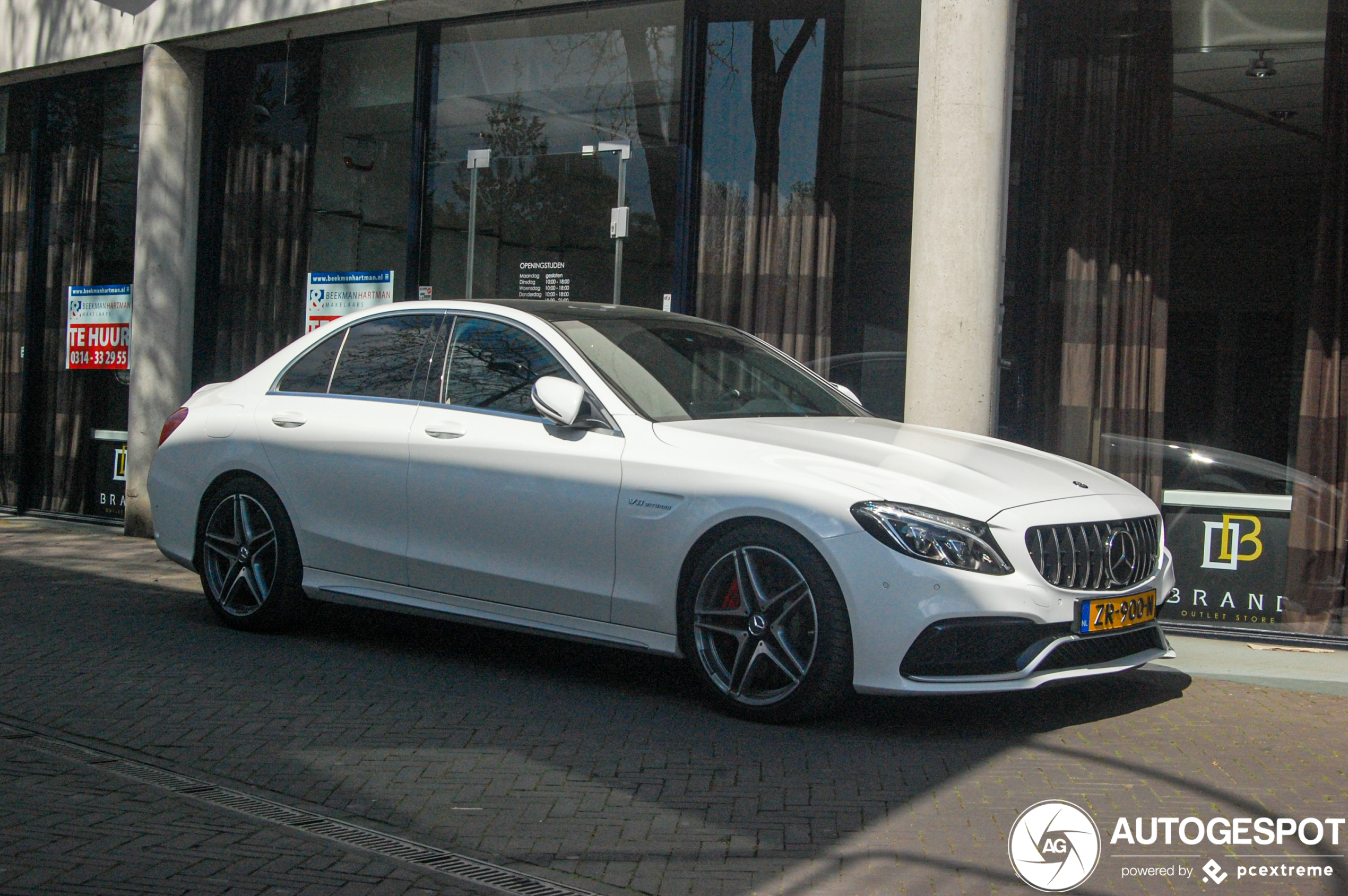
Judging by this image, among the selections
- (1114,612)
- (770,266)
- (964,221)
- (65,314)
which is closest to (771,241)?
(770,266)

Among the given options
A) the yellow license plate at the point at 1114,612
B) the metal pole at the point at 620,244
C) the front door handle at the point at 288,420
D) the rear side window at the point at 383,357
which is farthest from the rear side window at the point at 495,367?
the metal pole at the point at 620,244

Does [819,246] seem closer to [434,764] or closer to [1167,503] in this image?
[1167,503]

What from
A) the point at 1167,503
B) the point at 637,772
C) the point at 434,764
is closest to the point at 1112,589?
the point at 637,772

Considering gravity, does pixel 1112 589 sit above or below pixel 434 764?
above

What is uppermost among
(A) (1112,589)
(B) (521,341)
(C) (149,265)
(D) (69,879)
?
(C) (149,265)

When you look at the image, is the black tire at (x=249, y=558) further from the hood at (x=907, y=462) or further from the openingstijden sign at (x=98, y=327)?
the openingstijden sign at (x=98, y=327)

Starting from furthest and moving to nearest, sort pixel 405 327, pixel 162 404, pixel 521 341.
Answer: pixel 162 404 < pixel 405 327 < pixel 521 341

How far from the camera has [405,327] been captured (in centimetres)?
681

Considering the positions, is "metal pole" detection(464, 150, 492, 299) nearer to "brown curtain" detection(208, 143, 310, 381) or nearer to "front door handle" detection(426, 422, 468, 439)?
"brown curtain" detection(208, 143, 310, 381)

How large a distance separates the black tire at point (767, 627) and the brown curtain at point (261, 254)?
7.75 metres

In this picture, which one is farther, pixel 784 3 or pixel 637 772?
pixel 784 3

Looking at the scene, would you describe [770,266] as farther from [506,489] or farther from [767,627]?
[767,627]

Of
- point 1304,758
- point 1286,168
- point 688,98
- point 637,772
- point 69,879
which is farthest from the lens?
point 688,98

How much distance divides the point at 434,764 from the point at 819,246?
18.6ft
